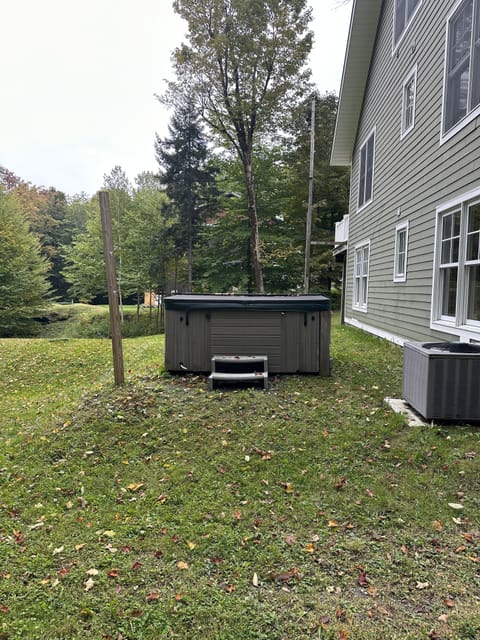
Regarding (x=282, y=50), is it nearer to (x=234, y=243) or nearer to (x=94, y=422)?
(x=234, y=243)

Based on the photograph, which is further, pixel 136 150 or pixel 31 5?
pixel 136 150

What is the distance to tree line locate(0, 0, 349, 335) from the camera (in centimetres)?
1803

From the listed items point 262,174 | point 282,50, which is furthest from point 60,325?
point 282,50

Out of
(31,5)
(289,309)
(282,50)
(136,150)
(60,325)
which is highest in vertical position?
(136,150)

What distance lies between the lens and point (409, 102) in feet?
26.9

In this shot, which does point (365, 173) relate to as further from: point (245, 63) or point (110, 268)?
point (245, 63)

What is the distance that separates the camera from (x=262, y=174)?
21797 mm

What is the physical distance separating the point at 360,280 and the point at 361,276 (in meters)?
0.24

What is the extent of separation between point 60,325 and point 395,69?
71.4 feet

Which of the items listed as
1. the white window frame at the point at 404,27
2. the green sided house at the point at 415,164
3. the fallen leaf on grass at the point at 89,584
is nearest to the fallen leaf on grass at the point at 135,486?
the fallen leaf on grass at the point at 89,584

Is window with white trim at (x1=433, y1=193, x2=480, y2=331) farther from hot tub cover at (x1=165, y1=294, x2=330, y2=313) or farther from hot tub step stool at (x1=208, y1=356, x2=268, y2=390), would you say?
hot tub step stool at (x1=208, y1=356, x2=268, y2=390)

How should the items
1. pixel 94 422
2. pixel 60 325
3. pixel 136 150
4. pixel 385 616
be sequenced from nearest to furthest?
pixel 385 616, pixel 94 422, pixel 60 325, pixel 136 150

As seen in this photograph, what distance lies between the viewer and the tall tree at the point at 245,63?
57.7ft

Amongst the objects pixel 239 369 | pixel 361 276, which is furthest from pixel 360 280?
pixel 239 369
